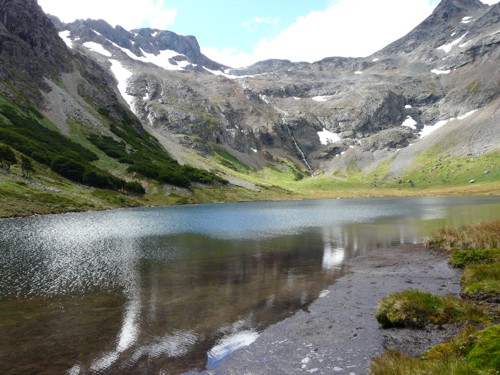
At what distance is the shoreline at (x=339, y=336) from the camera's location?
15180 mm

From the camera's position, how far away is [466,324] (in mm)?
16312

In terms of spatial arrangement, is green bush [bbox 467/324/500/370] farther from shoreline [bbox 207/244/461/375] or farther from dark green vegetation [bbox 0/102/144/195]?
dark green vegetation [bbox 0/102/144/195]

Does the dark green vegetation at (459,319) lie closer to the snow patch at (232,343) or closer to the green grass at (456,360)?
the green grass at (456,360)

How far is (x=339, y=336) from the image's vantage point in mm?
18172

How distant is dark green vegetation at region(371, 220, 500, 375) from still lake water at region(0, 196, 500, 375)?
667 cm

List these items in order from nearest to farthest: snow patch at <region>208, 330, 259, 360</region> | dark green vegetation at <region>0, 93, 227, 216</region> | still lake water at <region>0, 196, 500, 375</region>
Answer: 1. snow patch at <region>208, 330, 259, 360</region>
2. still lake water at <region>0, 196, 500, 375</region>
3. dark green vegetation at <region>0, 93, 227, 216</region>

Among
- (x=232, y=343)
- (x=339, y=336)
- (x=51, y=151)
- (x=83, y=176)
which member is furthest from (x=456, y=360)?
(x=51, y=151)

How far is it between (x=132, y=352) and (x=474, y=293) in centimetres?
1924

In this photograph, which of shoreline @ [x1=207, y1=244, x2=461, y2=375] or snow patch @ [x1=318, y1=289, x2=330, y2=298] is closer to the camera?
shoreline @ [x1=207, y1=244, x2=461, y2=375]

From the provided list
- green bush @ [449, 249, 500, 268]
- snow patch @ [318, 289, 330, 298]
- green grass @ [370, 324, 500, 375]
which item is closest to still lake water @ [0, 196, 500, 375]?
snow patch @ [318, 289, 330, 298]

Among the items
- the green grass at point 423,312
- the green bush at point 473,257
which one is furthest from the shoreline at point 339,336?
the green bush at point 473,257

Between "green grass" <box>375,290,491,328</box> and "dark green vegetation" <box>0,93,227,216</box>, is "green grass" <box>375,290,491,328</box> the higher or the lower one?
the lower one

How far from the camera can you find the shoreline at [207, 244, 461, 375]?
598 inches

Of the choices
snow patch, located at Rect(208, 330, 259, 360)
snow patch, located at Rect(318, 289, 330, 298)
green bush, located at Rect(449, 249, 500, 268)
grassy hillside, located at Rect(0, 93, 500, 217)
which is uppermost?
grassy hillside, located at Rect(0, 93, 500, 217)
